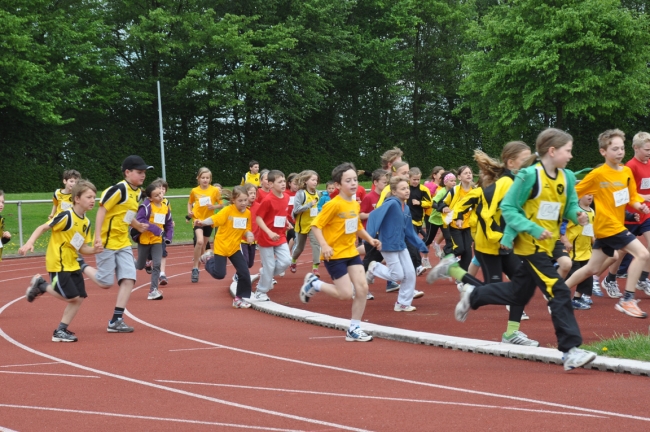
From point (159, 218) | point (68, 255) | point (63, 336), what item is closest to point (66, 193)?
point (159, 218)

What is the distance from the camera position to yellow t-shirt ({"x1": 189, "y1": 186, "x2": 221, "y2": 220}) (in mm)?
16406

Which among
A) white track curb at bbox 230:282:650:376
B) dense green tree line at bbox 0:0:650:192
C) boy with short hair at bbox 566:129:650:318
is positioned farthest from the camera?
dense green tree line at bbox 0:0:650:192

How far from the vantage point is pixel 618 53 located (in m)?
39.7

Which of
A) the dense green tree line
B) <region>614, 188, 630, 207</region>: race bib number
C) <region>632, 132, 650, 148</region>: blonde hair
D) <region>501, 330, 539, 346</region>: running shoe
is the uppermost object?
the dense green tree line

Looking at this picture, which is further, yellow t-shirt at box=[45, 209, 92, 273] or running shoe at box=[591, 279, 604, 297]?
running shoe at box=[591, 279, 604, 297]

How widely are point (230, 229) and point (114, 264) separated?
2.21 meters

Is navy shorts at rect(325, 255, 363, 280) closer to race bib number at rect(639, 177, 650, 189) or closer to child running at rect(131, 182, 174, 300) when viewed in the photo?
race bib number at rect(639, 177, 650, 189)

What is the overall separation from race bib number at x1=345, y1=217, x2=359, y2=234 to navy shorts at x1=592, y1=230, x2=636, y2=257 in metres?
2.68

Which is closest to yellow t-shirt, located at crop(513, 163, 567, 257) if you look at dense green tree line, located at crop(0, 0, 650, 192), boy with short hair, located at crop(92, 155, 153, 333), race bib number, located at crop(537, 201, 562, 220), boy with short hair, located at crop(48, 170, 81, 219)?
race bib number, located at crop(537, 201, 562, 220)

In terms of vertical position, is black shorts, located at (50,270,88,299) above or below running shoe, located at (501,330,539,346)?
above

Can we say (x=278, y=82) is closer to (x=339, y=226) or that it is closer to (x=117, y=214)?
(x=117, y=214)

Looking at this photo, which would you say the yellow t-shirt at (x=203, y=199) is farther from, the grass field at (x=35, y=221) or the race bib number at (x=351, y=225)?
the race bib number at (x=351, y=225)

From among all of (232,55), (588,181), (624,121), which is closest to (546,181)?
(588,181)

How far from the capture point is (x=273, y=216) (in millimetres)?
12898
